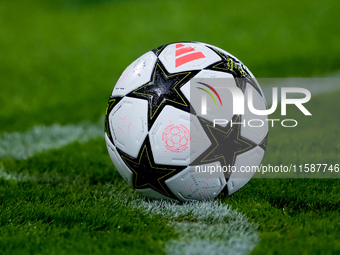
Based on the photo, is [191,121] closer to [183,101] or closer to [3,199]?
[183,101]

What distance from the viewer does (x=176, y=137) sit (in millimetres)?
4148

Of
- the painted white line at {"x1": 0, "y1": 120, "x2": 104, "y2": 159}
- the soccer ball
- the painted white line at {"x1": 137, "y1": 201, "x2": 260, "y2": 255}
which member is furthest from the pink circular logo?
the painted white line at {"x1": 0, "y1": 120, "x2": 104, "y2": 159}

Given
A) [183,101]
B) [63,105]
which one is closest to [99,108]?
[63,105]

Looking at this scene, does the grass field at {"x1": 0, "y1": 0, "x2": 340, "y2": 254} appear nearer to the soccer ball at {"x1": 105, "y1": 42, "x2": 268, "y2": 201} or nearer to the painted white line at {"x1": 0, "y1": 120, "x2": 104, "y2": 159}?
the painted white line at {"x1": 0, "y1": 120, "x2": 104, "y2": 159}

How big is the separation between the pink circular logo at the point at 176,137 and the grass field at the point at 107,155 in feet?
1.80

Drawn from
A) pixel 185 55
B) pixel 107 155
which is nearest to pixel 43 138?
pixel 107 155

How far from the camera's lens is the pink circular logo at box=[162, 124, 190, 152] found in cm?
415

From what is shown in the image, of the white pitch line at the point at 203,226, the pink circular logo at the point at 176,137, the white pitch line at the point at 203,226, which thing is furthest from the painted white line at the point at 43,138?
the pink circular logo at the point at 176,137

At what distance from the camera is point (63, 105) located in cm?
980

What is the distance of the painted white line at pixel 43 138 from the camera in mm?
6935

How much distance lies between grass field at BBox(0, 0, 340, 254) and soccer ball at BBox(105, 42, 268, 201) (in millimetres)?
252

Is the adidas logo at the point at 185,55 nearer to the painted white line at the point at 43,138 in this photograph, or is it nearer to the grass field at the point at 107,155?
the grass field at the point at 107,155

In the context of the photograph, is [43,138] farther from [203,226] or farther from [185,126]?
[203,226]

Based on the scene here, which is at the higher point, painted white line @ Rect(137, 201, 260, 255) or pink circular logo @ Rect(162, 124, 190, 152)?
pink circular logo @ Rect(162, 124, 190, 152)
